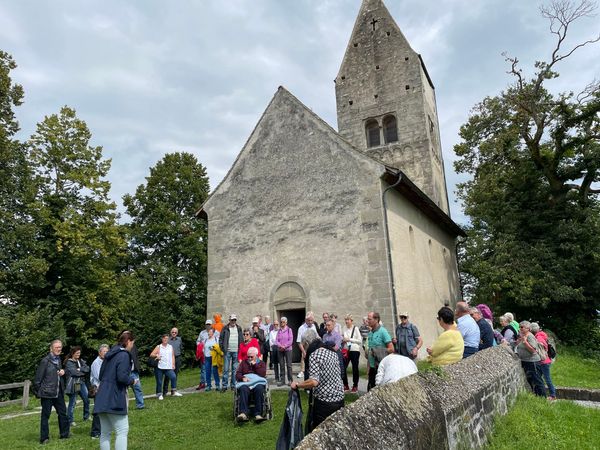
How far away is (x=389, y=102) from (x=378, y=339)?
19377 mm

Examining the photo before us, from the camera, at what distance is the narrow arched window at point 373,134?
26.2 meters

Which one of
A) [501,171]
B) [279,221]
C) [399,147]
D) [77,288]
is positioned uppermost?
[399,147]

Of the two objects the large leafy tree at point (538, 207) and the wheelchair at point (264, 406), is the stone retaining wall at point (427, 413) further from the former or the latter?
the large leafy tree at point (538, 207)

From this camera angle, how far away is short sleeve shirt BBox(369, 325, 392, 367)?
8688mm

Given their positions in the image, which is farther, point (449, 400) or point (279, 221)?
point (279, 221)

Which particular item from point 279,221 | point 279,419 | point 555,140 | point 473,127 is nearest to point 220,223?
point 279,221

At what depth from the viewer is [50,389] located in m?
8.18

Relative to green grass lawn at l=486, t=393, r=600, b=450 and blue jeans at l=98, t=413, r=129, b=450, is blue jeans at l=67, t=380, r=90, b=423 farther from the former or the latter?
green grass lawn at l=486, t=393, r=600, b=450

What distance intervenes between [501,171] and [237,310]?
1486 cm

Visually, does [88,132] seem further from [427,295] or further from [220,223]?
[427,295]

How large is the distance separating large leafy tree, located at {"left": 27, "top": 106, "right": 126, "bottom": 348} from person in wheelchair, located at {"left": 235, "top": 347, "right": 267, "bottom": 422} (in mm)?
14894

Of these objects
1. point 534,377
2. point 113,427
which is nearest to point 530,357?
point 534,377

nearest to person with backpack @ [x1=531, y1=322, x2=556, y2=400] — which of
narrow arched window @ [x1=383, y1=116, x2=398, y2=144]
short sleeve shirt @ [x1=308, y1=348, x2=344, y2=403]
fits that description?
short sleeve shirt @ [x1=308, y1=348, x2=344, y2=403]

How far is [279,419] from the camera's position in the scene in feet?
27.2
